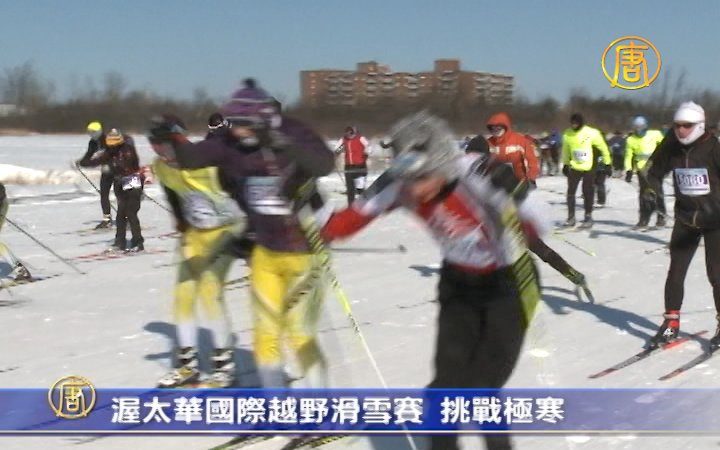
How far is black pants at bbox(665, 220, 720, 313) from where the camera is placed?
5.18m

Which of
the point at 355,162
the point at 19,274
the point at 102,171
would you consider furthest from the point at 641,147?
the point at 19,274

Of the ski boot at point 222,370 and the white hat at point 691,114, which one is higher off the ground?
the white hat at point 691,114

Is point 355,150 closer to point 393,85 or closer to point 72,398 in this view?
point 393,85

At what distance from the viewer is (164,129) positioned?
202 inches

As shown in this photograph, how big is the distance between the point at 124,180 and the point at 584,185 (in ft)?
21.3

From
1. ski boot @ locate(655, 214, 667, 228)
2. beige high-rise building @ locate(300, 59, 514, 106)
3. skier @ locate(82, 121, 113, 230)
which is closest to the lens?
skier @ locate(82, 121, 113, 230)

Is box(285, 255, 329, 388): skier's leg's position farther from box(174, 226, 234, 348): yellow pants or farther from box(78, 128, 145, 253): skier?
box(78, 128, 145, 253): skier

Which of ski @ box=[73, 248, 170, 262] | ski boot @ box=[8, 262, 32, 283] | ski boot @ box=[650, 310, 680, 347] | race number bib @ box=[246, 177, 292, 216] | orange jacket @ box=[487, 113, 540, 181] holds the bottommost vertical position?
ski @ box=[73, 248, 170, 262]

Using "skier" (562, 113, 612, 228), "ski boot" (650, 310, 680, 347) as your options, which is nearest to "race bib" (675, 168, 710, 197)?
"ski boot" (650, 310, 680, 347)

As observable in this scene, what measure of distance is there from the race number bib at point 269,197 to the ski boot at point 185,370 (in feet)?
4.35

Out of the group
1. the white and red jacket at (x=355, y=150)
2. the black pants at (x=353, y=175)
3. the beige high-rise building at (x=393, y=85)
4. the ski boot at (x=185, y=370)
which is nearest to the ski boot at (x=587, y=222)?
the black pants at (x=353, y=175)

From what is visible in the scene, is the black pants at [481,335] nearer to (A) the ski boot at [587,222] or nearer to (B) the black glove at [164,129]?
(B) the black glove at [164,129]

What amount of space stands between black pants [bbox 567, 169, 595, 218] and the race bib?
6.54 metres

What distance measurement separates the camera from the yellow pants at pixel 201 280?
4.70 meters
